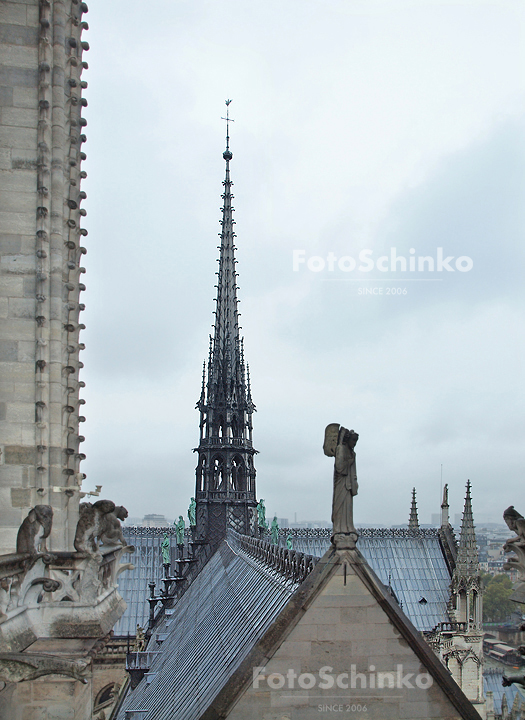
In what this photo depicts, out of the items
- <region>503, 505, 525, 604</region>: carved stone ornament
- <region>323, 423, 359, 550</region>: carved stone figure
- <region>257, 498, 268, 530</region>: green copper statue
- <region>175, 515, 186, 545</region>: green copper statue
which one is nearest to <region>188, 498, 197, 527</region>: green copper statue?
<region>175, 515, 186, 545</region>: green copper statue

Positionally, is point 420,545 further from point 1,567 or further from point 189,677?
point 1,567

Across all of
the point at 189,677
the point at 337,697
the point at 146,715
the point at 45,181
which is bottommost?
the point at 146,715

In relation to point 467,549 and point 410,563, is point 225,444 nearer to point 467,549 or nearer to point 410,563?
point 467,549

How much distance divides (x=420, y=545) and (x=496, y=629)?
57645mm

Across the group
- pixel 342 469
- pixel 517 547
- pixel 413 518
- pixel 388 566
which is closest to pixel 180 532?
pixel 388 566

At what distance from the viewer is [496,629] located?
103m

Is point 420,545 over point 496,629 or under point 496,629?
over

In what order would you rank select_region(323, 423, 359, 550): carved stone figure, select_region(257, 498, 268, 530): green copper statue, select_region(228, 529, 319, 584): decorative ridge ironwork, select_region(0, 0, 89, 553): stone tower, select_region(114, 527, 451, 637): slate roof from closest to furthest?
1. select_region(0, 0, 89, 553): stone tower
2. select_region(323, 423, 359, 550): carved stone figure
3. select_region(228, 529, 319, 584): decorative ridge ironwork
4. select_region(257, 498, 268, 530): green copper statue
5. select_region(114, 527, 451, 637): slate roof

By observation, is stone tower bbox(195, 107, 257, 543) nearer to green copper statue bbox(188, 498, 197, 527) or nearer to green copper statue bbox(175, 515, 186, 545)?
green copper statue bbox(188, 498, 197, 527)

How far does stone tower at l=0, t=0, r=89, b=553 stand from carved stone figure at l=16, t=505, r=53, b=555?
57.6 inches

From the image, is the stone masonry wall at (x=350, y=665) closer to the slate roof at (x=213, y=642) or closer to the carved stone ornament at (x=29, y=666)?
the slate roof at (x=213, y=642)

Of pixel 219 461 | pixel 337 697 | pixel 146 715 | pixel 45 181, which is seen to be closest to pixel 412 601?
pixel 219 461

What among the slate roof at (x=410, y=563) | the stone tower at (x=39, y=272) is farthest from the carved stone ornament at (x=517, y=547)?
the slate roof at (x=410, y=563)

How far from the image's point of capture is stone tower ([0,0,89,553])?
11141 millimetres
